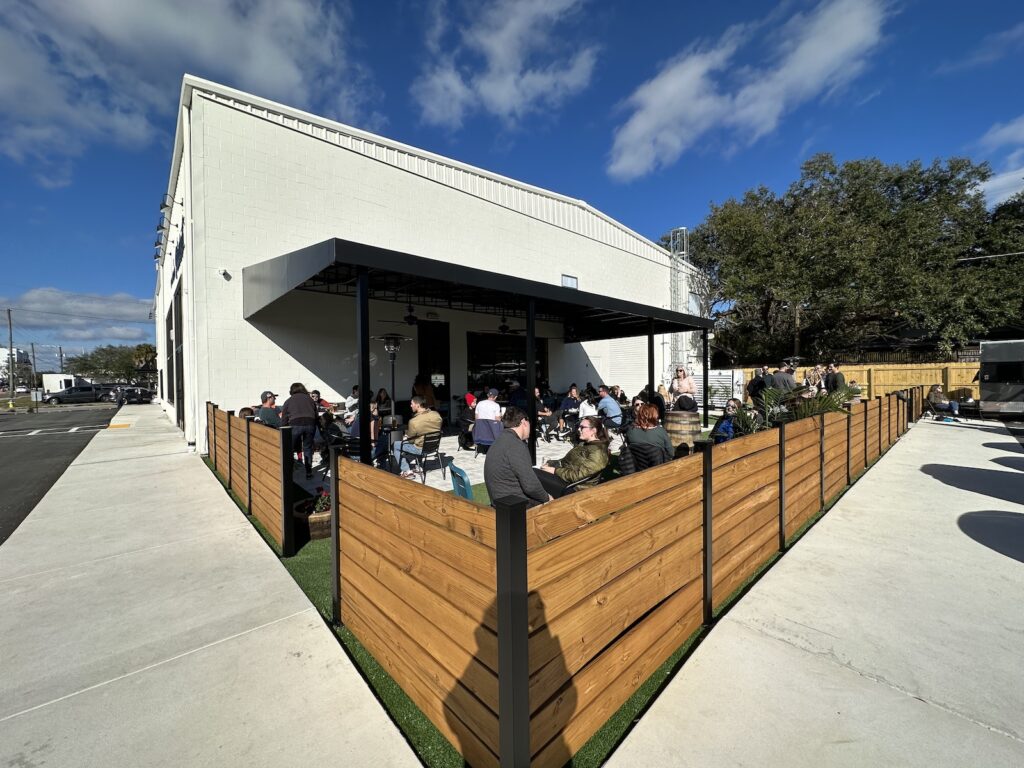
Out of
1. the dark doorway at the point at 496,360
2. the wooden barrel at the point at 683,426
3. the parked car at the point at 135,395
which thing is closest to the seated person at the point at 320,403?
the dark doorway at the point at 496,360

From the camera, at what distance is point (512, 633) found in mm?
1528

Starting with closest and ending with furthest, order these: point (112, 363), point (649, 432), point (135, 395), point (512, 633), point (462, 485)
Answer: point (512, 633), point (462, 485), point (649, 432), point (135, 395), point (112, 363)

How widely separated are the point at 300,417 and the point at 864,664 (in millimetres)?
6992

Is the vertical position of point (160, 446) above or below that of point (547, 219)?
below

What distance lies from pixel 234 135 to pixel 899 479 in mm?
13875

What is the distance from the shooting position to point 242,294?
927cm

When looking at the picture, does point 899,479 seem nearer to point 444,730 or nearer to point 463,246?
point 444,730

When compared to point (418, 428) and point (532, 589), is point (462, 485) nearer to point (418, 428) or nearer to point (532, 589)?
point (532, 589)

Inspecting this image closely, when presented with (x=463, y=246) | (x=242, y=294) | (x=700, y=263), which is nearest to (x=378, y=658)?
(x=242, y=294)

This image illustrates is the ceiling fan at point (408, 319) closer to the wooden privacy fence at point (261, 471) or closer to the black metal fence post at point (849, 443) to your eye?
the wooden privacy fence at point (261, 471)

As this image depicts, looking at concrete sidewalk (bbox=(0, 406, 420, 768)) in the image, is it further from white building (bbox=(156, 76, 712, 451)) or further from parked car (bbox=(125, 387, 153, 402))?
parked car (bbox=(125, 387, 153, 402))

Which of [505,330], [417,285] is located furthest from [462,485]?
[505,330]

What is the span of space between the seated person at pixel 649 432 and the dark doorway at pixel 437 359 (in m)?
9.17

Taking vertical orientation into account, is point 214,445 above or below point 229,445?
below
